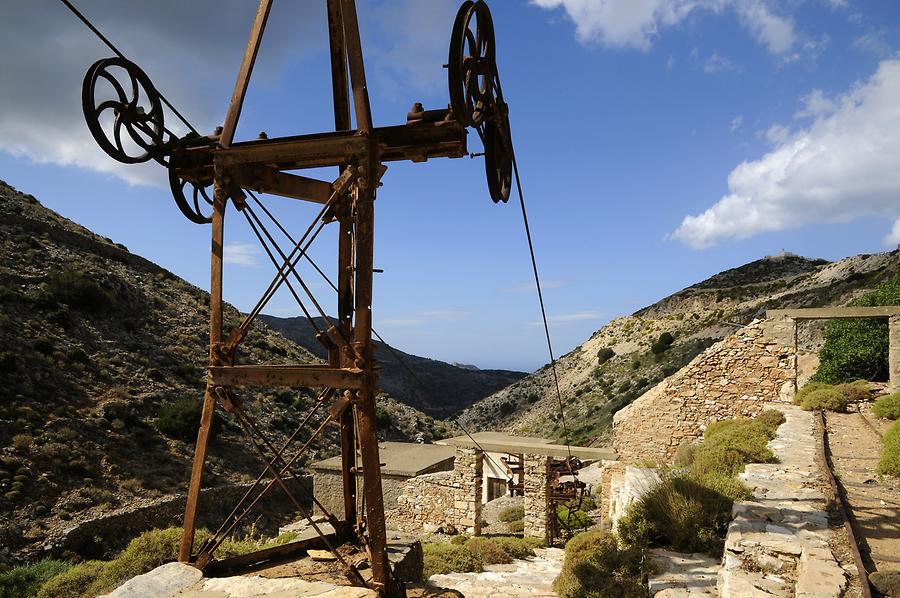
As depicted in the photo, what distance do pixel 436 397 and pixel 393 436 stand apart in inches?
1400

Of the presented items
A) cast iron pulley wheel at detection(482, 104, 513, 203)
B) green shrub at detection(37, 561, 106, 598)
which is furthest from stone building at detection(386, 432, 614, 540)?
cast iron pulley wheel at detection(482, 104, 513, 203)

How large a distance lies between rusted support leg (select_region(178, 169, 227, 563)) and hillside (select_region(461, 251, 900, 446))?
2717 centimetres

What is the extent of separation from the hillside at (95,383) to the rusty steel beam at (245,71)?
18.6 m

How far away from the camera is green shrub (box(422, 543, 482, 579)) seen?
36.9 ft

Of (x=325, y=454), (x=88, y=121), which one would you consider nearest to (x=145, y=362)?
(x=325, y=454)

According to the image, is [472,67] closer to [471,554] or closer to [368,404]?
[368,404]

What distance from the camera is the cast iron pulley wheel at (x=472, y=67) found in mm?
5383

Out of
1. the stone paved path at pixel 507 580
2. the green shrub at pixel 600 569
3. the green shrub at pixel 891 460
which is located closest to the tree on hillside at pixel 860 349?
the green shrub at pixel 891 460

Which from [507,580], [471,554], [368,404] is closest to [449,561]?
[471,554]

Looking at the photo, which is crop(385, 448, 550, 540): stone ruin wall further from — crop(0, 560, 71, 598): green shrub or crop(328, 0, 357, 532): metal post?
crop(328, 0, 357, 532): metal post

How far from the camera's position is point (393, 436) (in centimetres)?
3897

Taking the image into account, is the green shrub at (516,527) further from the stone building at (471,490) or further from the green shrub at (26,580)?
the green shrub at (26,580)

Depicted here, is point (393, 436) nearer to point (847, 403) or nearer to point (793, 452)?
point (847, 403)

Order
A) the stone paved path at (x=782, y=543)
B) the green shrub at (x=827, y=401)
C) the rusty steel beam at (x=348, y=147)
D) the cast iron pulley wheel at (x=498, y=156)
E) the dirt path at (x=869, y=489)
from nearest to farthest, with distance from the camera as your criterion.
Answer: the stone paved path at (x=782, y=543), the dirt path at (x=869, y=489), the rusty steel beam at (x=348, y=147), the cast iron pulley wheel at (x=498, y=156), the green shrub at (x=827, y=401)
